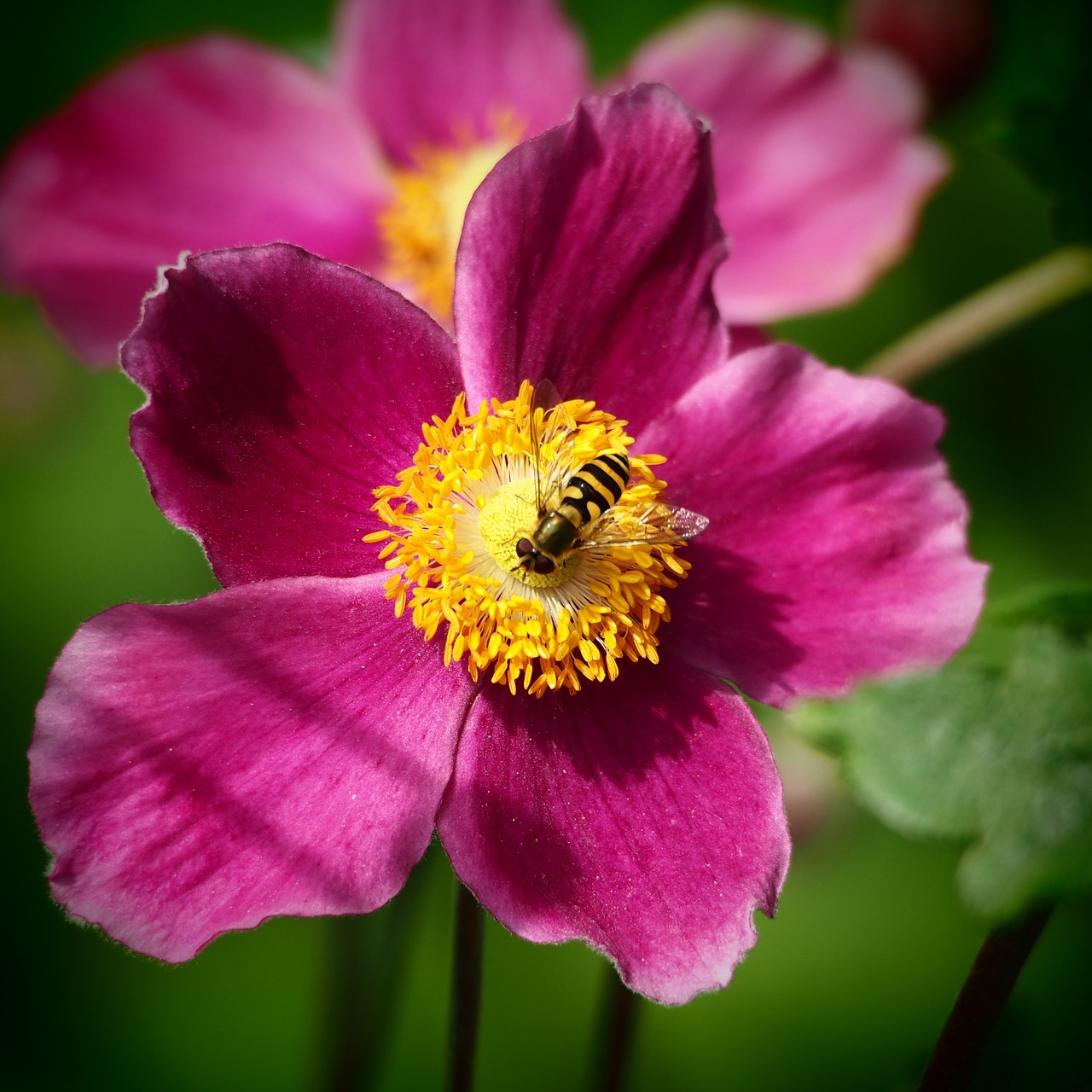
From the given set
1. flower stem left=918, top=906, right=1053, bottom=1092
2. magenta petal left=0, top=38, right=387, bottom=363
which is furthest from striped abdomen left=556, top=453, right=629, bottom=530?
magenta petal left=0, top=38, right=387, bottom=363

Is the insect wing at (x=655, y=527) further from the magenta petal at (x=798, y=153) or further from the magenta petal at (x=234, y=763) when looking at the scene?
the magenta petal at (x=798, y=153)

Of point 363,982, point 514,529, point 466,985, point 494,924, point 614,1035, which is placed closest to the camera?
point 466,985

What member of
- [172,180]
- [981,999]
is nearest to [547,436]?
[981,999]

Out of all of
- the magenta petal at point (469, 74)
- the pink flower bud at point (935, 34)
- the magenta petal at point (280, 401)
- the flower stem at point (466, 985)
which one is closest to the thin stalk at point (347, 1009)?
the flower stem at point (466, 985)

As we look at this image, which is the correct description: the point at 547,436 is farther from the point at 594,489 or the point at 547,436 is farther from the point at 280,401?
the point at 280,401

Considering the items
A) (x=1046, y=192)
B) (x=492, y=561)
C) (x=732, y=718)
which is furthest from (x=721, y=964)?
(x=1046, y=192)

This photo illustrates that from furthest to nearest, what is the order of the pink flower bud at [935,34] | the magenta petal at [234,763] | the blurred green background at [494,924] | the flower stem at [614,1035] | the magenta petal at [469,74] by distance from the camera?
the blurred green background at [494,924]
the magenta petal at [469,74]
the pink flower bud at [935,34]
the flower stem at [614,1035]
the magenta petal at [234,763]

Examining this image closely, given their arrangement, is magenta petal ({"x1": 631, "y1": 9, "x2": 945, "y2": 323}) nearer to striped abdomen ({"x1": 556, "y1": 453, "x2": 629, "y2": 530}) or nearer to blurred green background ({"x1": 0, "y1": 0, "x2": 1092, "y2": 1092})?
blurred green background ({"x1": 0, "y1": 0, "x2": 1092, "y2": 1092})
